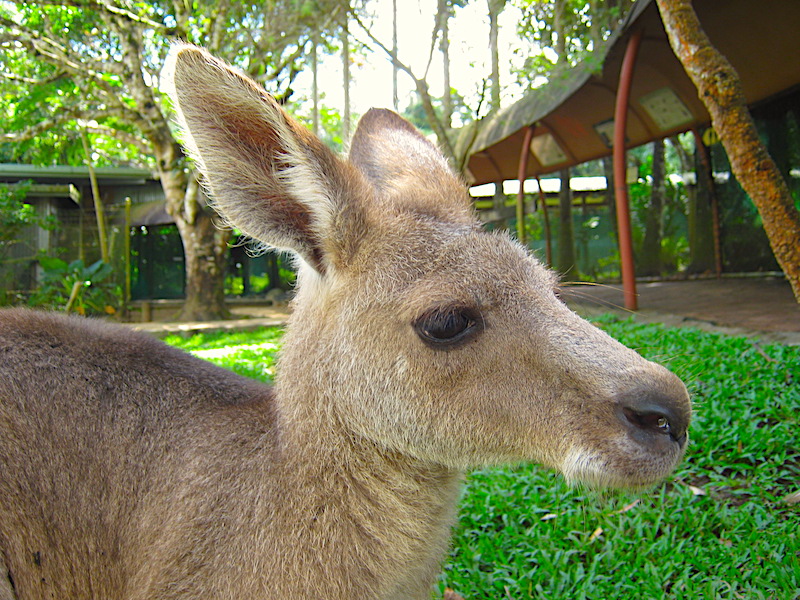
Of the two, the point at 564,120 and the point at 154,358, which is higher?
the point at 564,120

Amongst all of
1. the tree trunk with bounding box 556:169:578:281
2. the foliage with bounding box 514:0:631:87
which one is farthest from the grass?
the tree trunk with bounding box 556:169:578:281

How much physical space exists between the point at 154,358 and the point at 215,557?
763 mm

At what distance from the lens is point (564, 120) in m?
10.8

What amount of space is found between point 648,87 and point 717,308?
144 inches

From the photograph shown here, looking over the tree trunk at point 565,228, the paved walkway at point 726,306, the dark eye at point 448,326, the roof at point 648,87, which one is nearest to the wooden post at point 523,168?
the roof at point 648,87

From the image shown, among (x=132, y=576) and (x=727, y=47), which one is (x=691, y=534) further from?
(x=727, y=47)

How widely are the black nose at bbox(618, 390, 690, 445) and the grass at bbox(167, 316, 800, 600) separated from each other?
0.90 ft

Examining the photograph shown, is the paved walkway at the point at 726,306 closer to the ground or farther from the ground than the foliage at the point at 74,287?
closer to the ground

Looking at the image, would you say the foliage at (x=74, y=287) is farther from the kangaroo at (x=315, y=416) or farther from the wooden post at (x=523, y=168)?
the kangaroo at (x=315, y=416)

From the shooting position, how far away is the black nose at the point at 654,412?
157 centimetres

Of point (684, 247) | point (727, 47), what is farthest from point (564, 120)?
point (684, 247)

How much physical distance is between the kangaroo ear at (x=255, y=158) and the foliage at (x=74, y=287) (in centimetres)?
1206

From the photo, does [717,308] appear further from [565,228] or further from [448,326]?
[565,228]

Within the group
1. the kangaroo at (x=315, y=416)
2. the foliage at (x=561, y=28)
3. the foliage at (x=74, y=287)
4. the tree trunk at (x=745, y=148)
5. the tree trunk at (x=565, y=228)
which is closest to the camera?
the kangaroo at (x=315, y=416)
